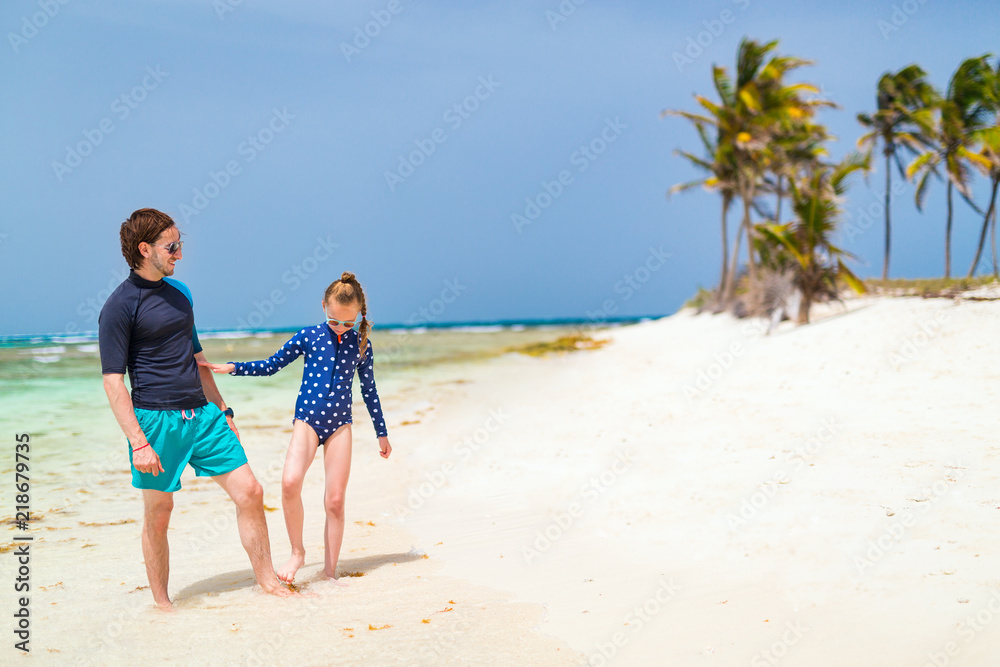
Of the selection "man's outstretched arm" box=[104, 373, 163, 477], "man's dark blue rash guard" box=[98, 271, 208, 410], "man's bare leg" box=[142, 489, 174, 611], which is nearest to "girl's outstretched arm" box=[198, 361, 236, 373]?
"man's dark blue rash guard" box=[98, 271, 208, 410]

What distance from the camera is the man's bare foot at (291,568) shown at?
3799mm

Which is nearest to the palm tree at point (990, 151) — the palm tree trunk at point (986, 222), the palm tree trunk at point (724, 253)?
the palm tree trunk at point (986, 222)

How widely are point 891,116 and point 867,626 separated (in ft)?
103

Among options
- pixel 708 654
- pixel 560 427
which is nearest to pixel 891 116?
pixel 560 427

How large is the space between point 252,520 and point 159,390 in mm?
820

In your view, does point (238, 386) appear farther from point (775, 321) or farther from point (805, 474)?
point (805, 474)

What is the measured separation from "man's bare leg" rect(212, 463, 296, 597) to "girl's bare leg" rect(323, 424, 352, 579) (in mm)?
346

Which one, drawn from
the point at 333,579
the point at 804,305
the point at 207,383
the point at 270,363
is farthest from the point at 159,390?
the point at 804,305

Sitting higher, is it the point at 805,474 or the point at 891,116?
the point at 891,116

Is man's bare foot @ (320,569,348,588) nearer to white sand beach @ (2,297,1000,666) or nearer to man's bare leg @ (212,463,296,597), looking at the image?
white sand beach @ (2,297,1000,666)

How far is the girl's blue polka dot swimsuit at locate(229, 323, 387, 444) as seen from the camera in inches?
155

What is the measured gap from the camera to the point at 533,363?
19.8 meters

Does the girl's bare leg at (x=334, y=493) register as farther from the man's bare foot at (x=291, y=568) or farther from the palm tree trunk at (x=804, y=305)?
the palm tree trunk at (x=804, y=305)

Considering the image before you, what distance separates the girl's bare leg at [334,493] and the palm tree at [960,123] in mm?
25140
